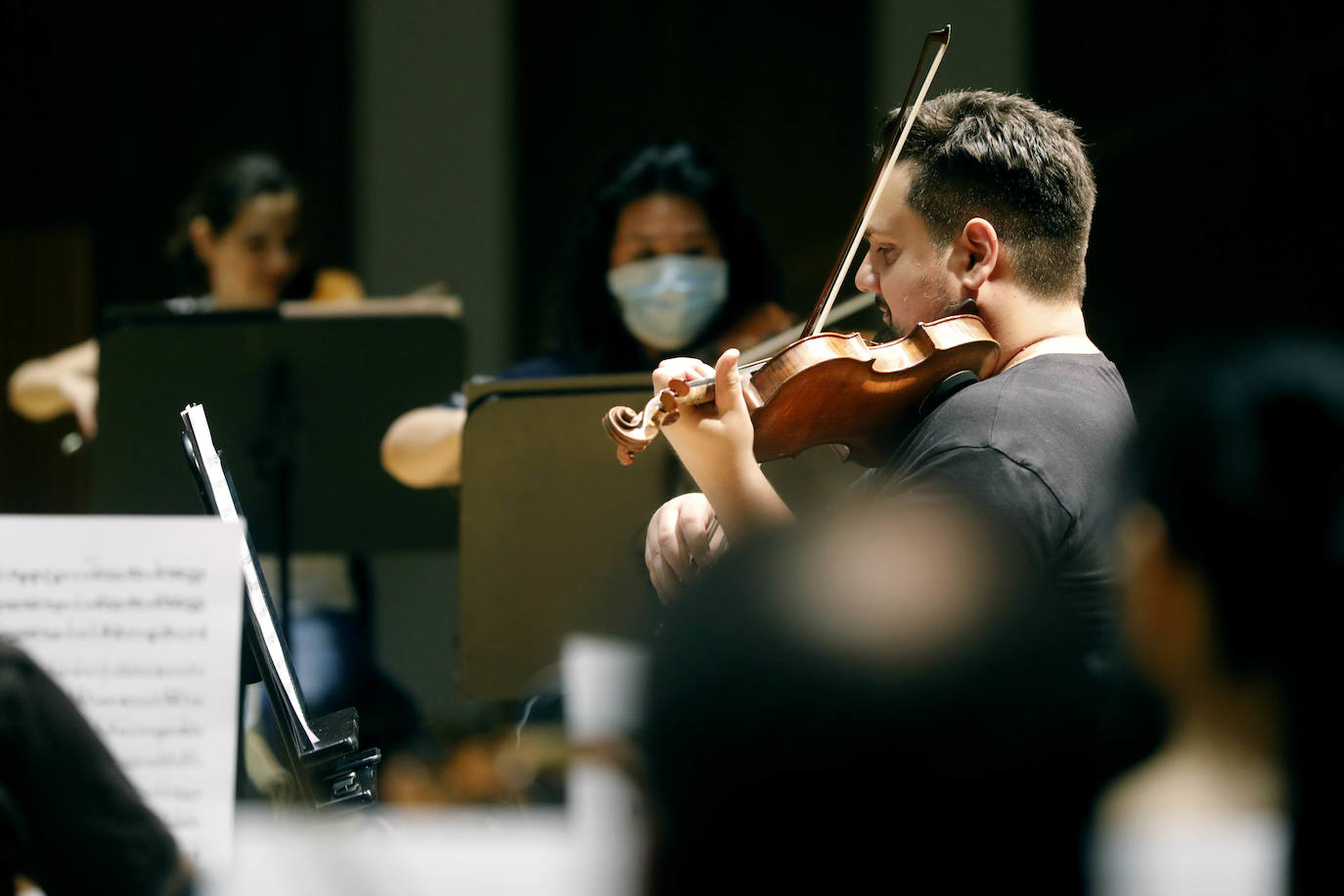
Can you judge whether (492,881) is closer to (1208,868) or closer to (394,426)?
(1208,868)

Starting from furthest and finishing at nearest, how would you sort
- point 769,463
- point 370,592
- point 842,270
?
point 370,592 < point 769,463 < point 842,270

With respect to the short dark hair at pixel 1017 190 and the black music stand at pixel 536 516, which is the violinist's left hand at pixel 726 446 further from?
the black music stand at pixel 536 516

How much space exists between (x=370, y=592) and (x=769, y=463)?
1.15m

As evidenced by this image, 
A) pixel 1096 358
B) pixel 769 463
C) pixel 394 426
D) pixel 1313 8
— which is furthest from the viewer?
pixel 1313 8

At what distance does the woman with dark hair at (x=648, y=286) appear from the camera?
2.27m

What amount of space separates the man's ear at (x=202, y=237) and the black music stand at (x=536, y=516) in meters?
1.30

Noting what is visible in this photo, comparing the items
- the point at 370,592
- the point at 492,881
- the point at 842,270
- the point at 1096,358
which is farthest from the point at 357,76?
the point at 492,881

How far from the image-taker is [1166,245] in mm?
3416

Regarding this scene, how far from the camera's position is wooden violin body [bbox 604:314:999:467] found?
1.44 m

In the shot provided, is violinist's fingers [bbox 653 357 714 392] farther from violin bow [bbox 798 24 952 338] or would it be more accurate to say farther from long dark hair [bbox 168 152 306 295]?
long dark hair [bbox 168 152 306 295]

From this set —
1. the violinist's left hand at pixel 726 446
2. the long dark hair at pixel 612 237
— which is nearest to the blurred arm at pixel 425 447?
the long dark hair at pixel 612 237

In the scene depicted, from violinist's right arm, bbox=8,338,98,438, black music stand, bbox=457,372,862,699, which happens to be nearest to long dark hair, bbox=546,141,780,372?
black music stand, bbox=457,372,862,699

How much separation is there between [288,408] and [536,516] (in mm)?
610

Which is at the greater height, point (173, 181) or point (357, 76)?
point (357, 76)
